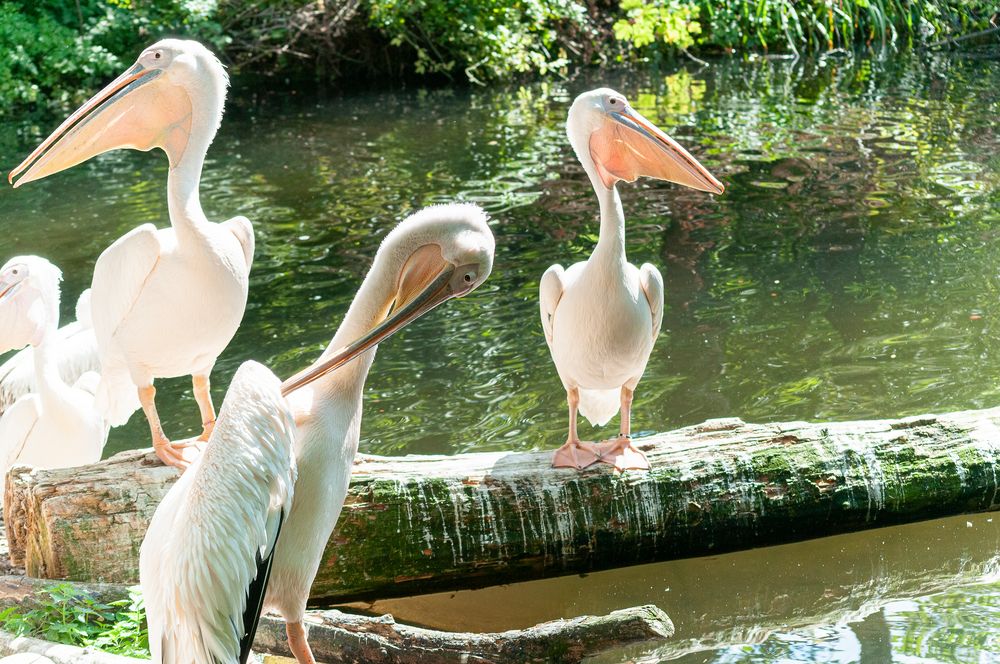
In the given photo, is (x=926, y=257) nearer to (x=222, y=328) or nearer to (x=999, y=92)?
(x=222, y=328)

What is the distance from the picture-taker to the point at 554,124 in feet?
41.4

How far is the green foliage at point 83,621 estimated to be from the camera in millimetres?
3139

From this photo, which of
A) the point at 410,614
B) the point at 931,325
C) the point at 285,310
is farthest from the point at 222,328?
the point at 931,325

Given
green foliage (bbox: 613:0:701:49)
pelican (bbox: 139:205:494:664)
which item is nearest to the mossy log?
pelican (bbox: 139:205:494:664)

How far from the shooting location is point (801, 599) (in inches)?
148

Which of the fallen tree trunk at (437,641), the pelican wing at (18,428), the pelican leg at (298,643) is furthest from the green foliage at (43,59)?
the pelican leg at (298,643)

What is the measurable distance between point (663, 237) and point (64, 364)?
179 inches

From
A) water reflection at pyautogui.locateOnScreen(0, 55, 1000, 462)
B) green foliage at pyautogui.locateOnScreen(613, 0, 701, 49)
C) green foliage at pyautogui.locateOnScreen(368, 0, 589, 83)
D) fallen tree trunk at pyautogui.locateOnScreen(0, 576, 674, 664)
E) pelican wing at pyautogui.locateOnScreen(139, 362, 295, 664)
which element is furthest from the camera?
green foliage at pyautogui.locateOnScreen(613, 0, 701, 49)

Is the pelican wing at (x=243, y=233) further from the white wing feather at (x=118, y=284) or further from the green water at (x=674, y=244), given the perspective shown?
the green water at (x=674, y=244)

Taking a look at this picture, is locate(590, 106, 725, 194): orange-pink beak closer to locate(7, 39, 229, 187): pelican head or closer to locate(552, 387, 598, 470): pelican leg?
locate(552, 387, 598, 470): pelican leg

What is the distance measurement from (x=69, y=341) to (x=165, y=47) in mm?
1778

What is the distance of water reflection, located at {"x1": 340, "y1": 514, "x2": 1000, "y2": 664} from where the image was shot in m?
3.52

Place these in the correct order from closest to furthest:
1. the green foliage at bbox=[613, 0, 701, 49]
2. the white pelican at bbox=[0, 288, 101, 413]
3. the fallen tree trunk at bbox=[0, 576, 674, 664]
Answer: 1. the fallen tree trunk at bbox=[0, 576, 674, 664]
2. the white pelican at bbox=[0, 288, 101, 413]
3. the green foliage at bbox=[613, 0, 701, 49]

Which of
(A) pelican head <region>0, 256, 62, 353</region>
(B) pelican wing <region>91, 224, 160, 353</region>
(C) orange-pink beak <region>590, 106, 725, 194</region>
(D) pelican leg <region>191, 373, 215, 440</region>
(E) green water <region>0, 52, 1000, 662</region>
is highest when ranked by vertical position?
(C) orange-pink beak <region>590, 106, 725, 194</region>
